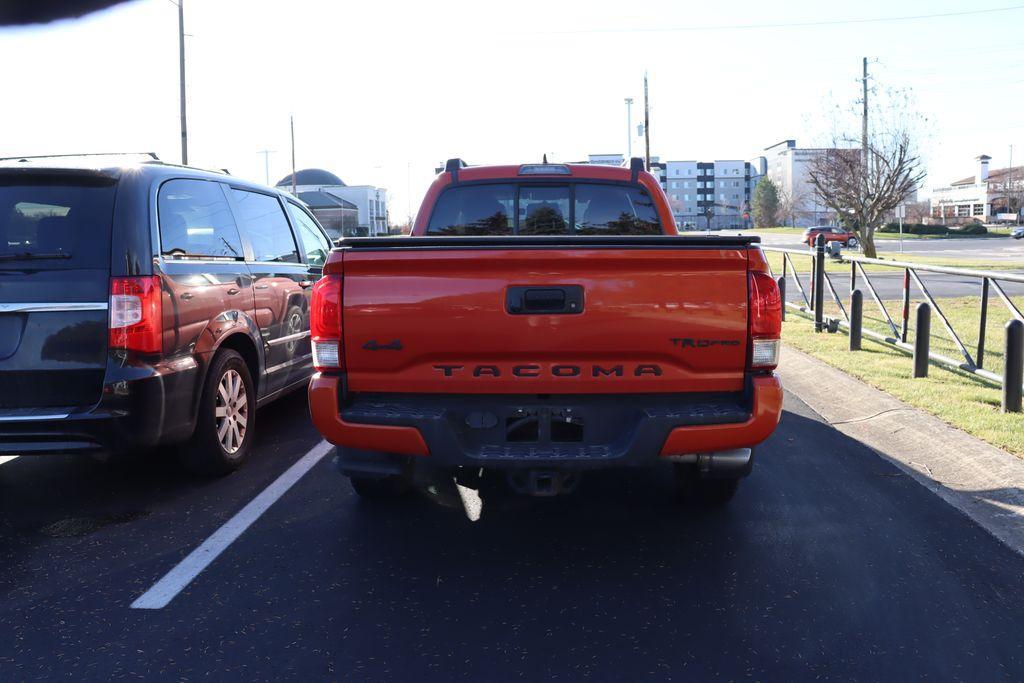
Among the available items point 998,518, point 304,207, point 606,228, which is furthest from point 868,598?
point 304,207

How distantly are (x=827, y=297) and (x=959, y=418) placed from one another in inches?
425

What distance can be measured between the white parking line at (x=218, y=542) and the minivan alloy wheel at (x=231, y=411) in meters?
0.42

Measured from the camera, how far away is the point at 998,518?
4559 millimetres

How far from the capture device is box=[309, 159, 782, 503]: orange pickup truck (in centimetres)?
365

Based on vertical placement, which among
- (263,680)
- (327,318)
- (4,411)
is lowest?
(263,680)

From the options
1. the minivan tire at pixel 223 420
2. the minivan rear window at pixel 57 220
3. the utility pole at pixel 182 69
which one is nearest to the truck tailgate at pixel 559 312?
the minivan rear window at pixel 57 220

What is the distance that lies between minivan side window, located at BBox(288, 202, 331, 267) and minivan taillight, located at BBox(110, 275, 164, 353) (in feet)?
8.89

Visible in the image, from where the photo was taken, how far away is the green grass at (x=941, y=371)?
6.32 metres

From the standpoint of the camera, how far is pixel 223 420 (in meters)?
5.48

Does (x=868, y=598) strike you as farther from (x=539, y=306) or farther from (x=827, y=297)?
(x=827, y=297)

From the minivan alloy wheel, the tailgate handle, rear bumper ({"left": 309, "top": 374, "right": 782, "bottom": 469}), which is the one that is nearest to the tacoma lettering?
rear bumper ({"left": 309, "top": 374, "right": 782, "bottom": 469})

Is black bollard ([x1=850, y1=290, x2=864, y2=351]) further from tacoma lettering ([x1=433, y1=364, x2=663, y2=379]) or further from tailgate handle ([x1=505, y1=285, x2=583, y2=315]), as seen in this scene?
tailgate handle ([x1=505, y1=285, x2=583, y2=315])

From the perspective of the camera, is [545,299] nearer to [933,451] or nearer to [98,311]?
[98,311]

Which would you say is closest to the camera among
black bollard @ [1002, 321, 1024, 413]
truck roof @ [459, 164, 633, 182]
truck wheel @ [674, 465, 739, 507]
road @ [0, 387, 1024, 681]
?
road @ [0, 387, 1024, 681]
